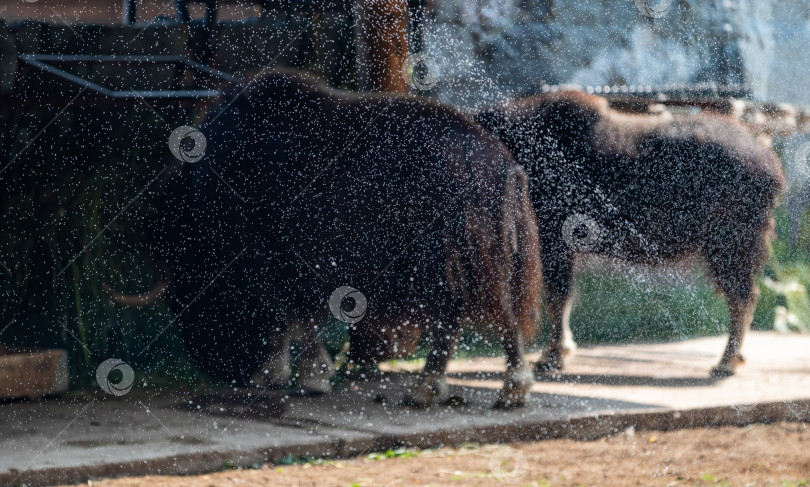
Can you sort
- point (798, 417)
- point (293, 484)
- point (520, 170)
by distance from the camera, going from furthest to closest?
point (798, 417) < point (520, 170) < point (293, 484)

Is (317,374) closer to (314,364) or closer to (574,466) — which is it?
(314,364)

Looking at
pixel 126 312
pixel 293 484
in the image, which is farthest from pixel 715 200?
pixel 126 312

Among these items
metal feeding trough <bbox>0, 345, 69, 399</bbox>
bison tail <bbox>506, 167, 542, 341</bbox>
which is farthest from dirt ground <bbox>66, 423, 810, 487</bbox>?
metal feeding trough <bbox>0, 345, 69, 399</bbox>

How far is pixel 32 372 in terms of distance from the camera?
348cm

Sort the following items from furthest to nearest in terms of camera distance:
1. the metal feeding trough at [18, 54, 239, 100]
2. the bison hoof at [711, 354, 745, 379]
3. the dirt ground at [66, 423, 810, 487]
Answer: the bison hoof at [711, 354, 745, 379]
the metal feeding trough at [18, 54, 239, 100]
the dirt ground at [66, 423, 810, 487]

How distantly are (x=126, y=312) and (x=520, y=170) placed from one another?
1.47 metres

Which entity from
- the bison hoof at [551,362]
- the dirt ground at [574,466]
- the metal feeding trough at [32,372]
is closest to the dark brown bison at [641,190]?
the bison hoof at [551,362]

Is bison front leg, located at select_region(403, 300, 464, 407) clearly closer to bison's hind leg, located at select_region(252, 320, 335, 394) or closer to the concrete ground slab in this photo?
the concrete ground slab

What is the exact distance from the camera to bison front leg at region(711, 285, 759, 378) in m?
3.32

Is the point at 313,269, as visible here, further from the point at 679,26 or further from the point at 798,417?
the point at 798,417

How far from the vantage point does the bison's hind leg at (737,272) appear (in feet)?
10.8

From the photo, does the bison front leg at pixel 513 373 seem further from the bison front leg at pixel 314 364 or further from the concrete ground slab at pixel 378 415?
the bison front leg at pixel 314 364

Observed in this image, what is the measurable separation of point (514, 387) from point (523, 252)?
0.46 m

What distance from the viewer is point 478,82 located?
2.96m
